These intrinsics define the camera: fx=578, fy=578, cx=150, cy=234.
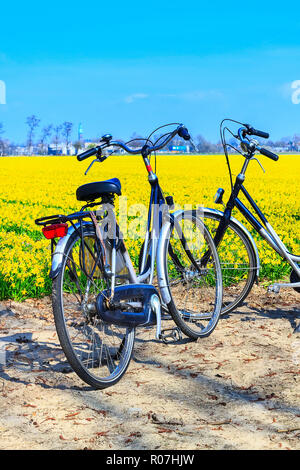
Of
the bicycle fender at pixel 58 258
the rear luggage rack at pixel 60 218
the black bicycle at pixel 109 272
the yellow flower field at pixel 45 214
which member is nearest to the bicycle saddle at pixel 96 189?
the black bicycle at pixel 109 272

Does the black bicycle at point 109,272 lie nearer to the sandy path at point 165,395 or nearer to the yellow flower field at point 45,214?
the sandy path at point 165,395

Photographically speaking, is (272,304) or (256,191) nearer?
(272,304)

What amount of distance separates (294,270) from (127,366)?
2089 millimetres

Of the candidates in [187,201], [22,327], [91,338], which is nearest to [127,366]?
[91,338]

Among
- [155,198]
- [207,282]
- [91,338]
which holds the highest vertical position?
[155,198]

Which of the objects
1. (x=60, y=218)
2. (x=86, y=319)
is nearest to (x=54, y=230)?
(x=60, y=218)

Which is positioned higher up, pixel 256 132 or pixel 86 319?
pixel 256 132

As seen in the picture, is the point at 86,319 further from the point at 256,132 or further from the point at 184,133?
the point at 256,132

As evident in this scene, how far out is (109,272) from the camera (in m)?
3.91

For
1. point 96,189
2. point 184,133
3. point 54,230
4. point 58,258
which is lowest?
point 58,258

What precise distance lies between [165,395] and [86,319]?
0.73 m

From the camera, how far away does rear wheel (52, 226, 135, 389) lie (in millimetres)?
3512
